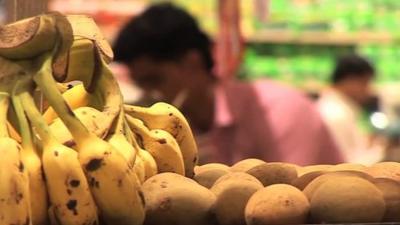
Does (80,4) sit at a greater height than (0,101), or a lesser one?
lesser

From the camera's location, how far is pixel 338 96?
13.3 ft

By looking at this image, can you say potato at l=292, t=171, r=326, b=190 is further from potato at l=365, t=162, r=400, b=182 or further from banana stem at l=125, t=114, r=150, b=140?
banana stem at l=125, t=114, r=150, b=140

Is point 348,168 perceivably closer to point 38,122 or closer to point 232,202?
point 232,202

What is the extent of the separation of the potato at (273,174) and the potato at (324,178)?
64mm

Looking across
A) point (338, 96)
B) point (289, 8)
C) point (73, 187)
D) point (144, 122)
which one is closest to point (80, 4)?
point (289, 8)

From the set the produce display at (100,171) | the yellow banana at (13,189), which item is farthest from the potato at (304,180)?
the yellow banana at (13,189)

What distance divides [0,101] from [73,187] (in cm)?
12

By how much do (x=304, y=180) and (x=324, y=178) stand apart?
6 centimetres

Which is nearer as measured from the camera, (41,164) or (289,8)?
(41,164)

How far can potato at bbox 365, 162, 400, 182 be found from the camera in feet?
3.39

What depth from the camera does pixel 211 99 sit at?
2.71 meters

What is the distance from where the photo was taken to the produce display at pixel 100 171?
82cm

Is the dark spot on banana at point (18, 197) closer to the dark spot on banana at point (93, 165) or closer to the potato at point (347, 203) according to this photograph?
the dark spot on banana at point (93, 165)

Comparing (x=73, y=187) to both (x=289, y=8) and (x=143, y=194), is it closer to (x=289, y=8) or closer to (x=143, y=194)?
(x=143, y=194)
